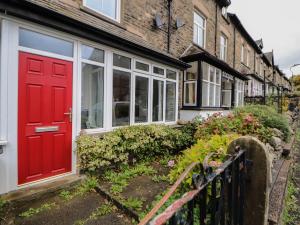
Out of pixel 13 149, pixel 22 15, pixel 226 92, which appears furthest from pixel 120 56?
pixel 226 92

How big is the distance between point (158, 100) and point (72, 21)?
3990 millimetres

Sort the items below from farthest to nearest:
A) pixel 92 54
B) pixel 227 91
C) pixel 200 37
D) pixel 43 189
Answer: pixel 227 91, pixel 200 37, pixel 92 54, pixel 43 189

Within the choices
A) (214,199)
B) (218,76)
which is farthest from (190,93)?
(214,199)

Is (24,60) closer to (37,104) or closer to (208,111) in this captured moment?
(37,104)

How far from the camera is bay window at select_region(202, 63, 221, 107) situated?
31.9 ft

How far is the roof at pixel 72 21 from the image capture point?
340 centimetres

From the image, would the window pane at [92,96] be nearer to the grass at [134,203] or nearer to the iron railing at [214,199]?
the grass at [134,203]

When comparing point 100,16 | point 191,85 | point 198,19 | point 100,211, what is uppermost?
point 198,19

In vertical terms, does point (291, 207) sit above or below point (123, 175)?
below

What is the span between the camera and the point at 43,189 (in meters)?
3.54

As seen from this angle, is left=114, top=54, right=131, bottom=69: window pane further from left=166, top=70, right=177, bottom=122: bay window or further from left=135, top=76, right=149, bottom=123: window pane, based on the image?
left=166, top=70, right=177, bottom=122: bay window

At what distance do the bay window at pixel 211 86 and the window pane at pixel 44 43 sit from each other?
6773 millimetres

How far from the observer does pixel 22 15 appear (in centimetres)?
342

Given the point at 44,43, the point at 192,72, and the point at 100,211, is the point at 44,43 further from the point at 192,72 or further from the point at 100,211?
the point at 192,72
